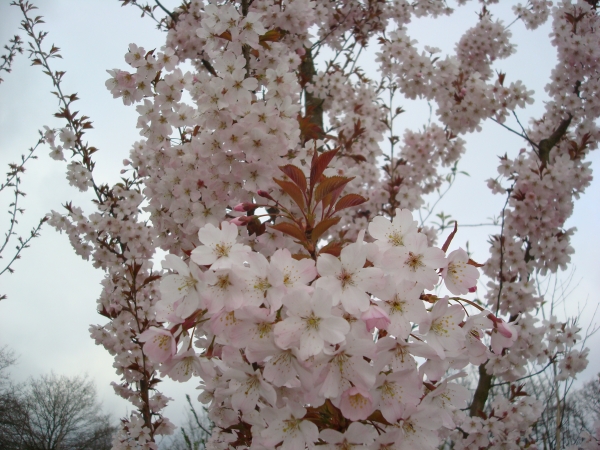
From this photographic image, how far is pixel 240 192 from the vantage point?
168cm

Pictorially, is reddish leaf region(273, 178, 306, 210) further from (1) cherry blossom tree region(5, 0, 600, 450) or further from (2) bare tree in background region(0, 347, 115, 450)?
(2) bare tree in background region(0, 347, 115, 450)

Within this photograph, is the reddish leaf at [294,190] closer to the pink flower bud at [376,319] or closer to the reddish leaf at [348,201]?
the reddish leaf at [348,201]

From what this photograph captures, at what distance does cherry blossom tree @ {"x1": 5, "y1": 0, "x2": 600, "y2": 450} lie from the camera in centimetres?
84

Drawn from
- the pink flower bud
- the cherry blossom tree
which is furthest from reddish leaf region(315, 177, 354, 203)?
the pink flower bud

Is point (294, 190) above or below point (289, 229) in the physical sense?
above

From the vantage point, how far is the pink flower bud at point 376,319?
0.79 meters

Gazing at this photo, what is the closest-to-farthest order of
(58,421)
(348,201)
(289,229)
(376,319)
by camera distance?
(376,319) < (289,229) < (348,201) < (58,421)

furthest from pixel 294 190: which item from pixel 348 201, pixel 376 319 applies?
pixel 376 319

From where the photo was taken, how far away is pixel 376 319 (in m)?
0.79

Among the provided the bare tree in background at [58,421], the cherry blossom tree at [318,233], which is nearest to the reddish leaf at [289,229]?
the cherry blossom tree at [318,233]

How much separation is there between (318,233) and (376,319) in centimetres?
31

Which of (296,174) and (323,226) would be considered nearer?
(323,226)

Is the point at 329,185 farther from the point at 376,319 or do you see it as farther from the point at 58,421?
the point at 58,421

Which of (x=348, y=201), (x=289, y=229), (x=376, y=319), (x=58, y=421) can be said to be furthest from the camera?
(x=58, y=421)
